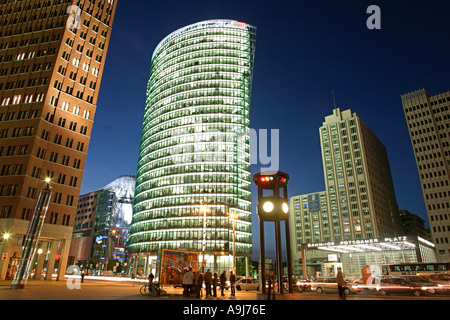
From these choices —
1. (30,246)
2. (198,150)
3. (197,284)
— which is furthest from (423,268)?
(198,150)

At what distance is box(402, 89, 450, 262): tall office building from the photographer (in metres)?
104

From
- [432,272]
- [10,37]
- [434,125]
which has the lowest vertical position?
[432,272]

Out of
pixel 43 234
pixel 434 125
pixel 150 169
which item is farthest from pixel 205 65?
pixel 434 125

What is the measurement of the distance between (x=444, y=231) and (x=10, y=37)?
14143 centimetres

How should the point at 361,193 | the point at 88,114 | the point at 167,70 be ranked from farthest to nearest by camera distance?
1. the point at 361,193
2. the point at 167,70
3. the point at 88,114

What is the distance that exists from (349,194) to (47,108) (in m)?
114

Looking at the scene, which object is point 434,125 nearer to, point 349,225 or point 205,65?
point 349,225

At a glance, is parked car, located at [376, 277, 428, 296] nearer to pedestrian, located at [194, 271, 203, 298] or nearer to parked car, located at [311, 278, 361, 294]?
parked car, located at [311, 278, 361, 294]

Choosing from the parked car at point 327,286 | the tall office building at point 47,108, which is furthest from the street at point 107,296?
the tall office building at point 47,108

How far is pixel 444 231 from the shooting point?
335 ft

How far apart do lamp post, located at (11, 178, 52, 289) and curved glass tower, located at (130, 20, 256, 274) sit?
57.7m

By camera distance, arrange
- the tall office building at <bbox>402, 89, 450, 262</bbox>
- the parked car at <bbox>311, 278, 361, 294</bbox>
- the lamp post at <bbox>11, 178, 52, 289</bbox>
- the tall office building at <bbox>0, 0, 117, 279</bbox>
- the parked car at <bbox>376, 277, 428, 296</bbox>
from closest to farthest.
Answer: the lamp post at <bbox>11, 178, 52, 289</bbox>
the parked car at <bbox>376, 277, 428, 296</bbox>
the parked car at <bbox>311, 278, 361, 294</bbox>
the tall office building at <bbox>0, 0, 117, 279</bbox>
the tall office building at <bbox>402, 89, 450, 262</bbox>

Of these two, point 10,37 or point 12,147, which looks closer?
point 12,147

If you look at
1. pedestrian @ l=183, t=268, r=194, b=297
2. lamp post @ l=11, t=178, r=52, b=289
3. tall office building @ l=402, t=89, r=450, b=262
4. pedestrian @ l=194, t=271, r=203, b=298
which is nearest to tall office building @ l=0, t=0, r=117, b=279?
lamp post @ l=11, t=178, r=52, b=289
